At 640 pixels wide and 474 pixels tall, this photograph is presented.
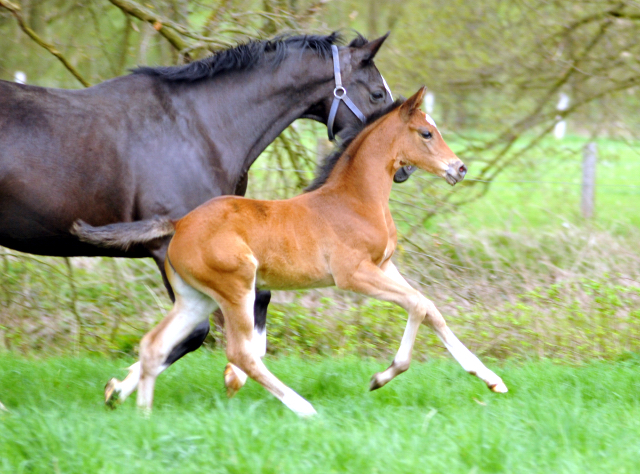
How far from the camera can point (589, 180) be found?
10.1 metres

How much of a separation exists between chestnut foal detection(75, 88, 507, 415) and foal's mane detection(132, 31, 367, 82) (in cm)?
78

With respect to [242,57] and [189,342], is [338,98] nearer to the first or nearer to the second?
[242,57]

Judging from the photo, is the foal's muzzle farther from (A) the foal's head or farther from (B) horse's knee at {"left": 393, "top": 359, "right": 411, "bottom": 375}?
(B) horse's knee at {"left": 393, "top": 359, "right": 411, "bottom": 375}

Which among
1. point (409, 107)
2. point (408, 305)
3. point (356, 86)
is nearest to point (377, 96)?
point (356, 86)

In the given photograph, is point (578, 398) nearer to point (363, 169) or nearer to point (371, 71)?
point (363, 169)

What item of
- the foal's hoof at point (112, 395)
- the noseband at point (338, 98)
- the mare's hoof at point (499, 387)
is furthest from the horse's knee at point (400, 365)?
the noseband at point (338, 98)

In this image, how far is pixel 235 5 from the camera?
6.68 m

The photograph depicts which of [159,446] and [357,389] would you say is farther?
[357,389]

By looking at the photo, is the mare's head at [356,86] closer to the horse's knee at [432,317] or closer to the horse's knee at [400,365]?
the horse's knee at [432,317]

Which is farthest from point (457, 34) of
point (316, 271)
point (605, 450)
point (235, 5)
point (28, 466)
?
point (28, 466)

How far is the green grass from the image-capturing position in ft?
9.01

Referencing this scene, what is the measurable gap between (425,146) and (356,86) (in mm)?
802

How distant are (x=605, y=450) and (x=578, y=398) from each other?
2.38 ft

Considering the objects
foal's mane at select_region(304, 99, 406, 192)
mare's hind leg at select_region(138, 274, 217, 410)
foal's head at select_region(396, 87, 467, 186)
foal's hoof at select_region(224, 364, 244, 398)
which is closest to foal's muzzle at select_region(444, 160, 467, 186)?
foal's head at select_region(396, 87, 467, 186)
